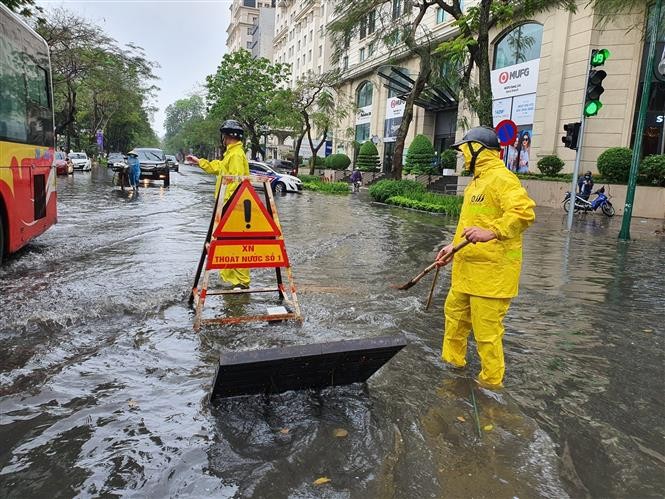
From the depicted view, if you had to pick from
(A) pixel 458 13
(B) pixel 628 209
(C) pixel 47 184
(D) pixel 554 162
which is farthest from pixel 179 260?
(D) pixel 554 162

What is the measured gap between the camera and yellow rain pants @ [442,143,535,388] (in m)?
3.50

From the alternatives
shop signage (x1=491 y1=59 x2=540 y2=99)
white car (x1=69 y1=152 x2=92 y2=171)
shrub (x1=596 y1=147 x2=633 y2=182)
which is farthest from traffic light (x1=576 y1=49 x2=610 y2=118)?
white car (x1=69 y1=152 x2=92 y2=171)

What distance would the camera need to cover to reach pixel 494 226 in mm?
3504

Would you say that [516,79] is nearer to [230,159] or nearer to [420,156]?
[420,156]

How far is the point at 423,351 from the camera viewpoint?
471cm

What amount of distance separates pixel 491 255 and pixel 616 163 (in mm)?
19113

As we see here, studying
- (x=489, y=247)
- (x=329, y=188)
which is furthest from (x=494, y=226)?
(x=329, y=188)

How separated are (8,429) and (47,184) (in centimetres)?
676

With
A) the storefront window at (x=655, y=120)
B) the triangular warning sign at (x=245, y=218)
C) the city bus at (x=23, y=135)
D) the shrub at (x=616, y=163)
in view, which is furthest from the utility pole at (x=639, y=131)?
the city bus at (x=23, y=135)

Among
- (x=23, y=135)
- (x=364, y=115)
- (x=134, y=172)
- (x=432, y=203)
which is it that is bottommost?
(x=432, y=203)

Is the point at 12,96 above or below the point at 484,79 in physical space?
below

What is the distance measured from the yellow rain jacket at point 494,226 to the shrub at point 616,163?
18891mm

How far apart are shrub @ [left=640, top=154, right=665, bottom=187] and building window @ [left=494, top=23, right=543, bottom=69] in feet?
27.5

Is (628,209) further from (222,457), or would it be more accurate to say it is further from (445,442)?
(222,457)
